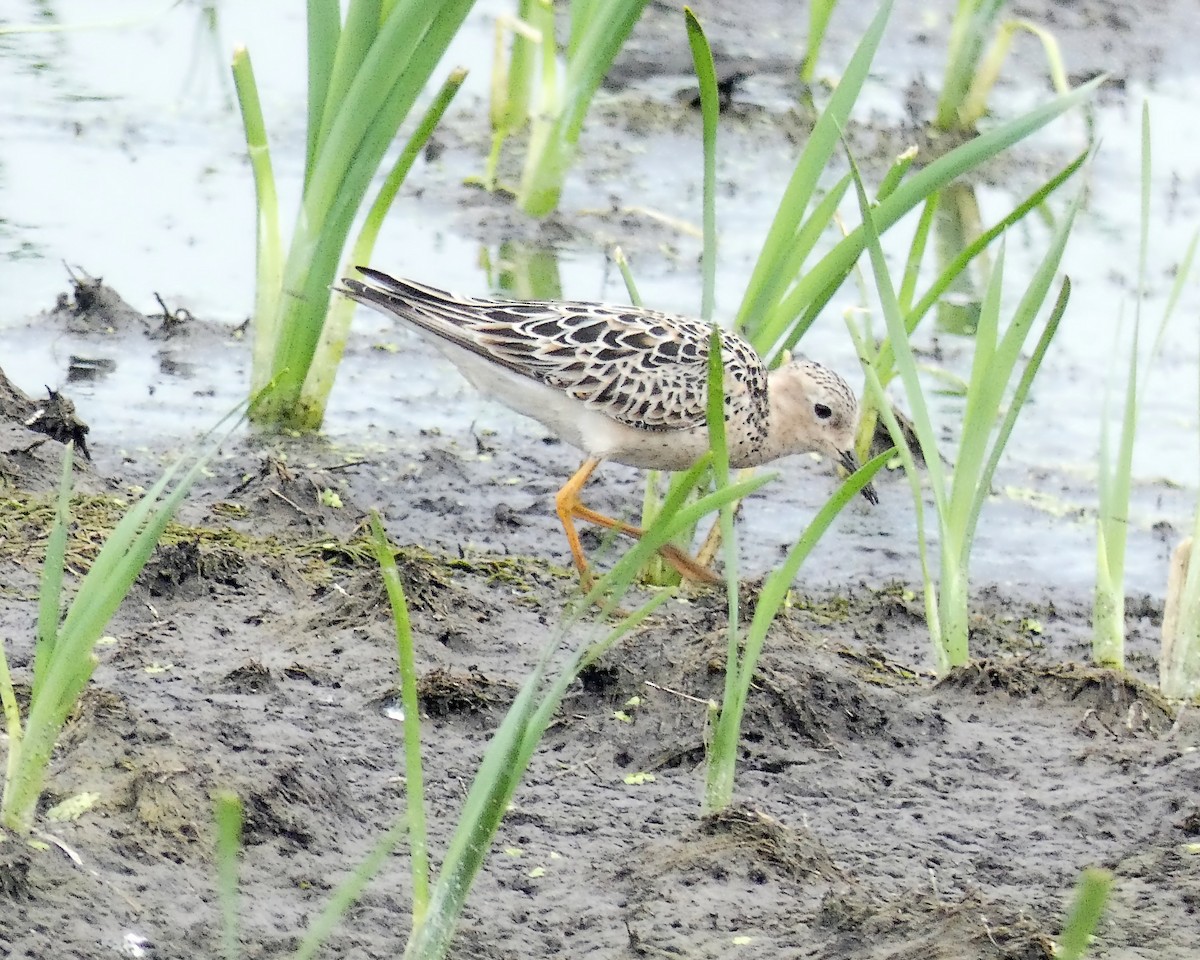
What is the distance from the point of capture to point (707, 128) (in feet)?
16.8

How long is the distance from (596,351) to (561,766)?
6.82ft

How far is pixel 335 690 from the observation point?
4434mm

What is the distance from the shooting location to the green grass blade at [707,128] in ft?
15.5

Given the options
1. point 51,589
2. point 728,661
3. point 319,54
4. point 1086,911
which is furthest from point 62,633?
point 319,54

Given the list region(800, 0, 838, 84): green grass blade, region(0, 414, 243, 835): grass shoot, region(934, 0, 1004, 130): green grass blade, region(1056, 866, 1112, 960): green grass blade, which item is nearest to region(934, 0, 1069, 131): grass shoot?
region(934, 0, 1004, 130): green grass blade

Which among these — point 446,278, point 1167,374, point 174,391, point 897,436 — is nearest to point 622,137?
point 446,278

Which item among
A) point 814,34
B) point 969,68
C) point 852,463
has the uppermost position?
point 814,34

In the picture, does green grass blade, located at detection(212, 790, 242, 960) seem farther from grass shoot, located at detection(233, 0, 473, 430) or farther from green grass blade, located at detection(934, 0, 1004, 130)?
green grass blade, located at detection(934, 0, 1004, 130)

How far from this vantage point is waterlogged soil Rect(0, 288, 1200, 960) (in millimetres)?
3355

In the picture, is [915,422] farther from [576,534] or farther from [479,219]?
[479,219]

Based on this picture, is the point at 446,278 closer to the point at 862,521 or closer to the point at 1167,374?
the point at 862,521

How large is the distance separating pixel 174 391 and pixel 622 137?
15.9 feet

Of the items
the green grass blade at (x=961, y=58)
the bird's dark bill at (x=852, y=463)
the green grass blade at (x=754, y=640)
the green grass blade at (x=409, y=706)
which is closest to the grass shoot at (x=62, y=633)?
the green grass blade at (x=409, y=706)

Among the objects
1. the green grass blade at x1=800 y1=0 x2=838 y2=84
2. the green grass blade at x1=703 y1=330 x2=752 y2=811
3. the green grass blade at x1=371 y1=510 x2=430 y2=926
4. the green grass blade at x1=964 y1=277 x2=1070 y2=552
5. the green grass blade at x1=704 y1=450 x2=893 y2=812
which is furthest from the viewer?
the green grass blade at x1=800 y1=0 x2=838 y2=84
